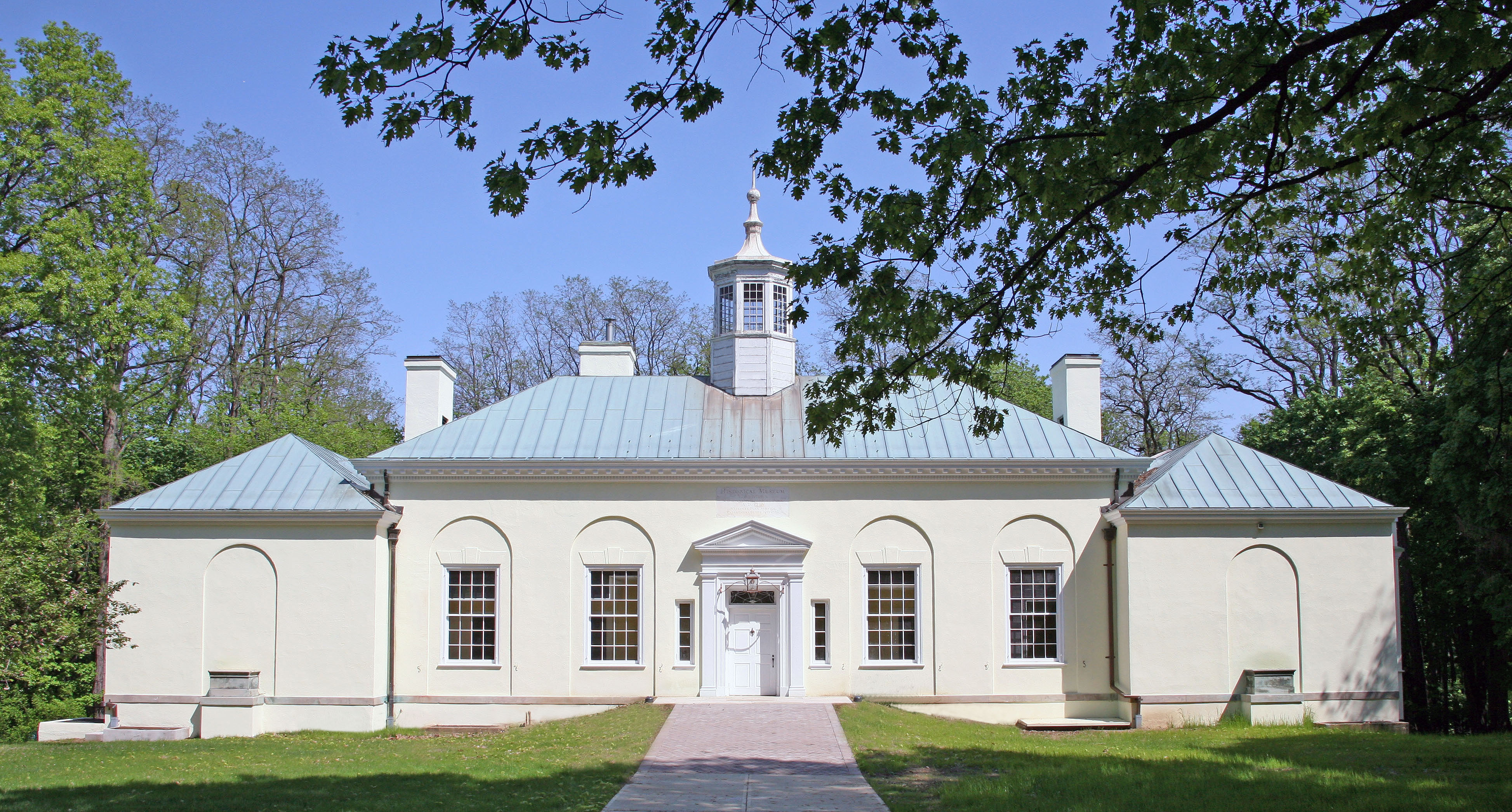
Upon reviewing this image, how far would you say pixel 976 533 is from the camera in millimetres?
22438

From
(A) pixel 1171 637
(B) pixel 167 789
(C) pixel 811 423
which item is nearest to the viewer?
(C) pixel 811 423

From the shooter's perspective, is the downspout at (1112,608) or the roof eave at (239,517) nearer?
the roof eave at (239,517)

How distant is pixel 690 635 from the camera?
22.4 m

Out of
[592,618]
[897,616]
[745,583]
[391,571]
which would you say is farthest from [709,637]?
[391,571]

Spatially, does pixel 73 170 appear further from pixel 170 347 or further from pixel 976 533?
pixel 976 533

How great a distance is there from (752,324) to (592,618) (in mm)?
7196

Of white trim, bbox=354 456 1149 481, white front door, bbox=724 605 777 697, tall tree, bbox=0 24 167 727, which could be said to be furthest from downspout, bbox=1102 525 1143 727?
tall tree, bbox=0 24 167 727

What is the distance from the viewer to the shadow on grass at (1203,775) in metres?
11.4

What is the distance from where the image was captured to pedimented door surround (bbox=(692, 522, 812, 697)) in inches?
866

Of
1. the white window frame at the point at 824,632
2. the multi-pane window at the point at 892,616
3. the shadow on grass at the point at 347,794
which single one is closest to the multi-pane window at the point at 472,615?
the white window frame at the point at 824,632

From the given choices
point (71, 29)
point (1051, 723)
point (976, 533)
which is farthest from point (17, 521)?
point (1051, 723)

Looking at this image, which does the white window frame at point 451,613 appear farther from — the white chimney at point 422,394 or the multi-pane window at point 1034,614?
the multi-pane window at point 1034,614

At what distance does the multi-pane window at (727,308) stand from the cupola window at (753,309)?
308mm

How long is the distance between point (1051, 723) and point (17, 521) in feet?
69.5
